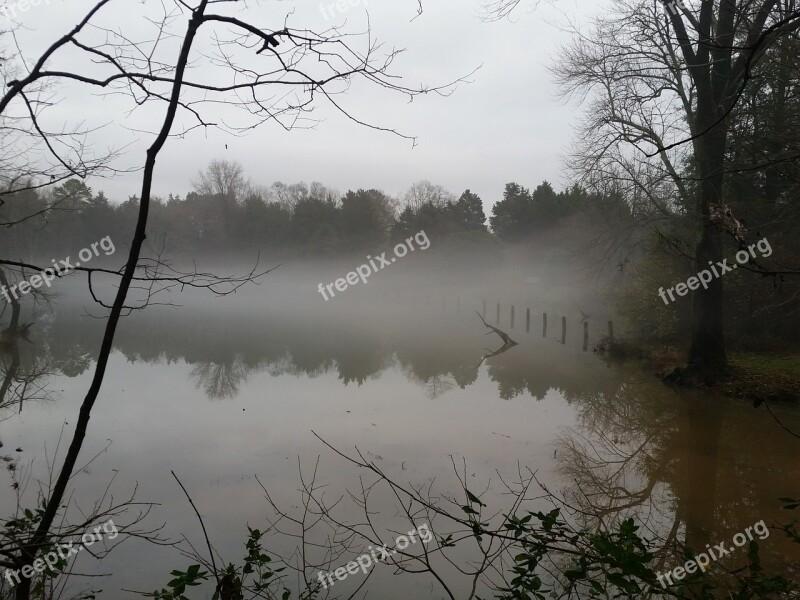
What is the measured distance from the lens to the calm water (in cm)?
547

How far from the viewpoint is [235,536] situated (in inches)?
201

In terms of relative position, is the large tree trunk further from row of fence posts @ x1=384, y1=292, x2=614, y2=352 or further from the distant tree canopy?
the distant tree canopy

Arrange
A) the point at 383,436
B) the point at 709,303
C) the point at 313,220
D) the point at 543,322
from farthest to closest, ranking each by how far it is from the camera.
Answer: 1. the point at 313,220
2. the point at 543,322
3. the point at 709,303
4. the point at 383,436

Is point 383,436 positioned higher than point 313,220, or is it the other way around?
point 313,220

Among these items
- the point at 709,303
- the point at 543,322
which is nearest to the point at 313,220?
the point at 543,322

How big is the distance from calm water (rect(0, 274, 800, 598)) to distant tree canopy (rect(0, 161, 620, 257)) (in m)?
20.0

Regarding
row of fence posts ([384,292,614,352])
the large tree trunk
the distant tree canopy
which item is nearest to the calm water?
the large tree trunk

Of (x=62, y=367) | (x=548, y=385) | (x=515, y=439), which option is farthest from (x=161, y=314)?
(x=515, y=439)

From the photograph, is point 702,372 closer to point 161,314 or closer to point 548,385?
point 548,385

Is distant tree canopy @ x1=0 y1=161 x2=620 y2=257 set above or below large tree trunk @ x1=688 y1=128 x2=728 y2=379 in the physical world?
above

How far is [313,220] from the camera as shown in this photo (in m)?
46.1

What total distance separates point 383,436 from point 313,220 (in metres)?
39.5

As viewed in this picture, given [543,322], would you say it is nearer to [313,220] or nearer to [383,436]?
[383,436]

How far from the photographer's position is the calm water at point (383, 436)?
5473 mm
